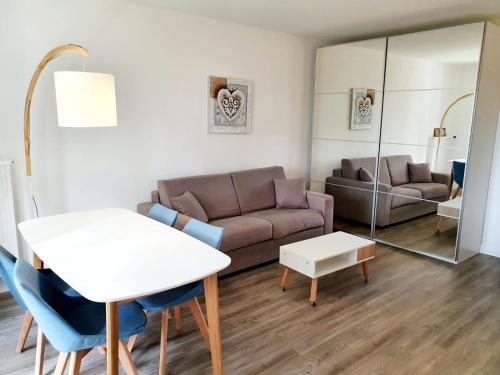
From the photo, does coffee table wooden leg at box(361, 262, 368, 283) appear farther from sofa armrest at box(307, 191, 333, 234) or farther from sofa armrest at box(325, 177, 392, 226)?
sofa armrest at box(325, 177, 392, 226)

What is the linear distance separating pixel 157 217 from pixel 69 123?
0.92 metres

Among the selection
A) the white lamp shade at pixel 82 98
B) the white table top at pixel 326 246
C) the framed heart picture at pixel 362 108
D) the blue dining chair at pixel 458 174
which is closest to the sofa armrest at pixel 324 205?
the white table top at pixel 326 246

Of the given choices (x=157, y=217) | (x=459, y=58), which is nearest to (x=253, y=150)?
(x=157, y=217)

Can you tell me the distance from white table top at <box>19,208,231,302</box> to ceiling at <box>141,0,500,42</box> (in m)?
2.16

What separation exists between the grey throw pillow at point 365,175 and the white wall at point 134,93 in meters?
1.16

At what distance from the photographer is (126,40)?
10.9ft

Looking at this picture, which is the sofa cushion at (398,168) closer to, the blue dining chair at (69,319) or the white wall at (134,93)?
the white wall at (134,93)

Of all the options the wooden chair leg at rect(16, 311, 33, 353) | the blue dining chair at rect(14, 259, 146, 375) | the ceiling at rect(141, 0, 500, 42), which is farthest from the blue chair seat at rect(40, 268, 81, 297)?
the ceiling at rect(141, 0, 500, 42)

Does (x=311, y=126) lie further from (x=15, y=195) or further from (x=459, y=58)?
(x=15, y=195)

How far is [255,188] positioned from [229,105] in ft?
3.25

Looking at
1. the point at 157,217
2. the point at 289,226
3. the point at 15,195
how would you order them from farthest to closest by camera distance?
the point at 289,226, the point at 15,195, the point at 157,217

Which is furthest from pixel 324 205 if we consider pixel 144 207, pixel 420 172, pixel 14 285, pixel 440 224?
pixel 14 285

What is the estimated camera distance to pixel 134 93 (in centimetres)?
343

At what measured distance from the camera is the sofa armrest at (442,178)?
3.70 metres
